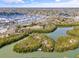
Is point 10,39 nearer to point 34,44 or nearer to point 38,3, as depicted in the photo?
point 34,44

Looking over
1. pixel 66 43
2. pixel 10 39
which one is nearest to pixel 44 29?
pixel 66 43

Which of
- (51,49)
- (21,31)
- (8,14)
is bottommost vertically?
(51,49)

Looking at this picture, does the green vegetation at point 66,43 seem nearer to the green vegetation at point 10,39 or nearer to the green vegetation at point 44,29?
the green vegetation at point 44,29

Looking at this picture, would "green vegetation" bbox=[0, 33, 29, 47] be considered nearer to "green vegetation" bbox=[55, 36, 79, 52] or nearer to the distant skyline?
the distant skyline

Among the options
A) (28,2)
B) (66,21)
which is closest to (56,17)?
(66,21)

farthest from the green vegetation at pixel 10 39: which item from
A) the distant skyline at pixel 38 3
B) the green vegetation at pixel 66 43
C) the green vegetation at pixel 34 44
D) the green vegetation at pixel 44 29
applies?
the green vegetation at pixel 66 43

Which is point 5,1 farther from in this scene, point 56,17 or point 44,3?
point 56,17
